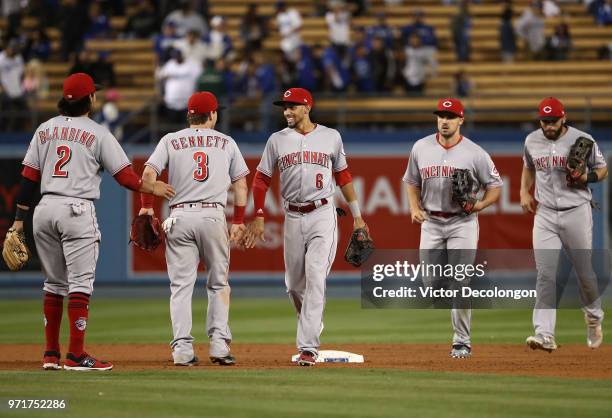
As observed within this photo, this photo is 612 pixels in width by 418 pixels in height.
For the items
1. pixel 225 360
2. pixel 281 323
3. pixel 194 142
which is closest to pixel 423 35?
pixel 281 323

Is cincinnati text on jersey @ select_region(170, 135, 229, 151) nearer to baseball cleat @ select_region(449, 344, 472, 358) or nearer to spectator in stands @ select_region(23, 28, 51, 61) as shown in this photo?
baseball cleat @ select_region(449, 344, 472, 358)

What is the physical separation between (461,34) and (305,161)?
47.4 feet

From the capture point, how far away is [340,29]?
78.8ft

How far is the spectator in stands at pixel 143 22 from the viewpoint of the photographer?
25.4 meters

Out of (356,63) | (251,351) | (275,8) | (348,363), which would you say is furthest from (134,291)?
(348,363)

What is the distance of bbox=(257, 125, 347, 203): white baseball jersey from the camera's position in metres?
10.7

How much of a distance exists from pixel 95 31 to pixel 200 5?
2180 millimetres

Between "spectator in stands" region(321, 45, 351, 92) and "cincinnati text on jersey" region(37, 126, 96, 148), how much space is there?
13.0 m

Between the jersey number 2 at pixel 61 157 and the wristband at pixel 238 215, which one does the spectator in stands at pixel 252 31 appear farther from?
the jersey number 2 at pixel 61 157

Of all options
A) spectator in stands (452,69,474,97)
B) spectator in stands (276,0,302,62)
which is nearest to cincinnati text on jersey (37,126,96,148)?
spectator in stands (452,69,474,97)

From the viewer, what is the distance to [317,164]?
10.8 meters

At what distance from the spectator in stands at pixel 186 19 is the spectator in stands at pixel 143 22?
0.39 meters

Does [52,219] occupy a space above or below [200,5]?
below

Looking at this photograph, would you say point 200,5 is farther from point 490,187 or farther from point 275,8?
point 490,187
